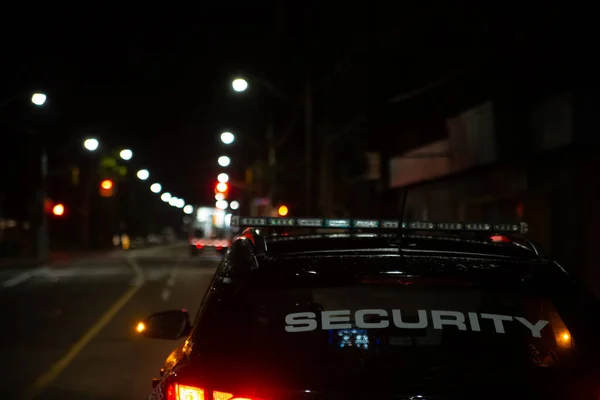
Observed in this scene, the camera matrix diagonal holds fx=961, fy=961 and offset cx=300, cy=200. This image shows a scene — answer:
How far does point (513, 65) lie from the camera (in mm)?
22812

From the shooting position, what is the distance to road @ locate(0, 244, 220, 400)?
10023 mm

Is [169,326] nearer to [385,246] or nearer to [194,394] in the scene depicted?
[385,246]

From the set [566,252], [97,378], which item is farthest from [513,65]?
[97,378]

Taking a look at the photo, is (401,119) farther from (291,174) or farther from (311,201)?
(311,201)

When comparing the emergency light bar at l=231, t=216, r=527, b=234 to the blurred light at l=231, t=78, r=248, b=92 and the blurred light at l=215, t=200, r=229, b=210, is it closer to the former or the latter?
the blurred light at l=231, t=78, r=248, b=92

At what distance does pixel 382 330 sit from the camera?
356cm

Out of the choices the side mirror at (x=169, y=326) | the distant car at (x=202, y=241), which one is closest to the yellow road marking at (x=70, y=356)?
the side mirror at (x=169, y=326)

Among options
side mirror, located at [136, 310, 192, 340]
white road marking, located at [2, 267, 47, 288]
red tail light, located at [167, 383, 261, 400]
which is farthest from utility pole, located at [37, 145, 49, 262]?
red tail light, located at [167, 383, 261, 400]

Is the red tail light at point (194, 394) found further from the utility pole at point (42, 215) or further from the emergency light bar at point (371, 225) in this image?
the utility pole at point (42, 215)

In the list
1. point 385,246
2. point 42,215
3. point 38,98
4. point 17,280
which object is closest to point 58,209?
point 42,215

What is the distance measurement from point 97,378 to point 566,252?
1284cm

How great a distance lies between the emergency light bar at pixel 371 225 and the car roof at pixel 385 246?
0.20 feet

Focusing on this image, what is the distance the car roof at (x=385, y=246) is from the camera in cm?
386

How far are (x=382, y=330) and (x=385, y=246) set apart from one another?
56cm
